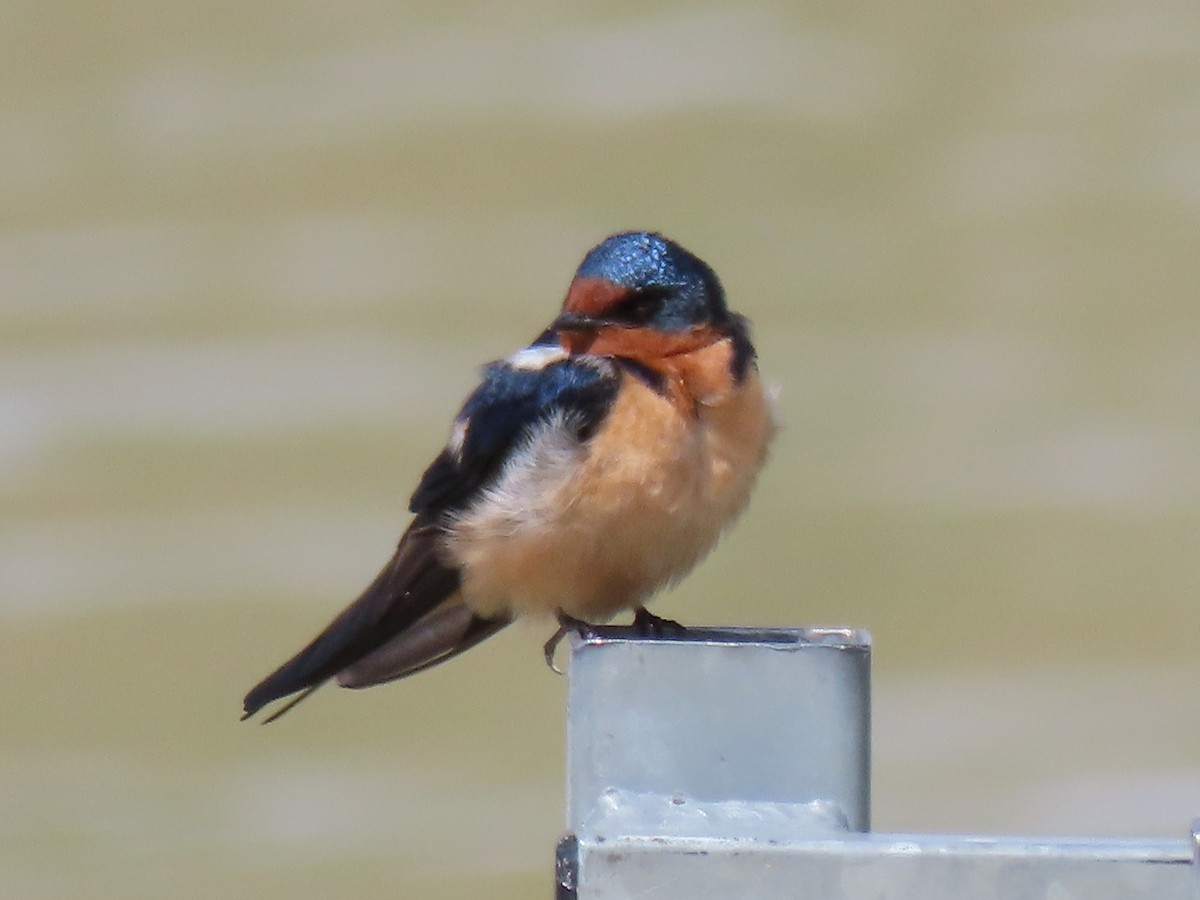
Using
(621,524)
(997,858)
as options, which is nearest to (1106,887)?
(997,858)

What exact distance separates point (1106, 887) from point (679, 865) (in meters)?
0.24

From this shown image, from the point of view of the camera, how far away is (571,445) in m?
2.40

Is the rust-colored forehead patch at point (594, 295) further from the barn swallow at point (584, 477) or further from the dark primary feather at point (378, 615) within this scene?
the dark primary feather at point (378, 615)

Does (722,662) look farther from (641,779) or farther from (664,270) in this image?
(664,270)

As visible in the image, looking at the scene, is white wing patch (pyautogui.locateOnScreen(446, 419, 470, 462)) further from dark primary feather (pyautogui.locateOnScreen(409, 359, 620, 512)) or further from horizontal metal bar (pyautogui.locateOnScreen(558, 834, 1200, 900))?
horizontal metal bar (pyautogui.locateOnScreen(558, 834, 1200, 900))

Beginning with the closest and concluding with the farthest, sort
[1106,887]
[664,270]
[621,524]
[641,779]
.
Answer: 1. [1106,887]
2. [641,779]
3. [621,524]
4. [664,270]

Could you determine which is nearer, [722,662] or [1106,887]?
[1106,887]

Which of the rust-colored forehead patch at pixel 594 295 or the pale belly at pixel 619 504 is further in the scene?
the rust-colored forehead patch at pixel 594 295

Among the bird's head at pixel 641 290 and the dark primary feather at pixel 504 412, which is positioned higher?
the bird's head at pixel 641 290

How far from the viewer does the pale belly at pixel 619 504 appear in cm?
236

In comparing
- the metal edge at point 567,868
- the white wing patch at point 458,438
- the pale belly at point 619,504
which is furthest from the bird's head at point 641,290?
the metal edge at point 567,868

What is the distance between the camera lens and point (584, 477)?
238 cm

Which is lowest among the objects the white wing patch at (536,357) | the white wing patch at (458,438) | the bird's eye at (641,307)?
the white wing patch at (458,438)

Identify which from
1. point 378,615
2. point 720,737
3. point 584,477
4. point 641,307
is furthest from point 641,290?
point 720,737
